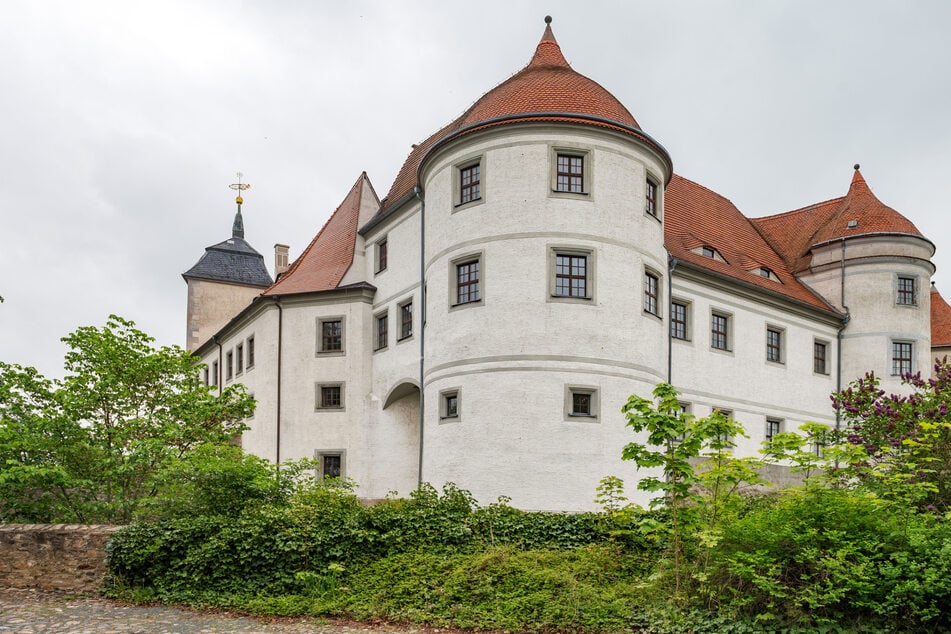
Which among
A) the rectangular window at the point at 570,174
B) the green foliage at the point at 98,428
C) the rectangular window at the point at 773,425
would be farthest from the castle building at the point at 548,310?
the green foliage at the point at 98,428

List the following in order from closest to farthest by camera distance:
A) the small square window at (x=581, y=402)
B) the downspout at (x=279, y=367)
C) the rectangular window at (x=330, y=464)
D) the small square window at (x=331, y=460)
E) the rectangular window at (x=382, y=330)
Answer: the small square window at (x=581, y=402) < the rectangular window at (x=382, y=330) < the small square window at (x=331, y=460) < the rectangular window at (x=330, y=464) < the downspout at (x=279, y=367)

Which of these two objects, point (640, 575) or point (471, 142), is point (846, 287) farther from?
point (640, 575)

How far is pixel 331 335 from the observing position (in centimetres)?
2634

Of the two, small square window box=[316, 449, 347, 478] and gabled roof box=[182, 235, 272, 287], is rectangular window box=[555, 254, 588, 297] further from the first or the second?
gabled roof box=[182, 235, 272, 287]

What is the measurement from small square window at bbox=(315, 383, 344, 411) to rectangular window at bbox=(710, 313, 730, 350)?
11549 mm

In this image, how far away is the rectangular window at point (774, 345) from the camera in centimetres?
2741

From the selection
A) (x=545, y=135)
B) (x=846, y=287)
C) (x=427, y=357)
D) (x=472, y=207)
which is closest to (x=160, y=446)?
(x=427, y=357)

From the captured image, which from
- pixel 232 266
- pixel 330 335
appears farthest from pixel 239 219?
pixel 330 335

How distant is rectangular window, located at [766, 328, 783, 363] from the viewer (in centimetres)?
2741

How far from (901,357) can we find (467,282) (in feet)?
60.2

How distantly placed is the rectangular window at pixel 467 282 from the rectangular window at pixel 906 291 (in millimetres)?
18295

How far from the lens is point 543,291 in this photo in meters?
18.9

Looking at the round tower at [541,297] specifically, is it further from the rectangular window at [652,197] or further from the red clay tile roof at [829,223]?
the red clay tile roof at [829,223]

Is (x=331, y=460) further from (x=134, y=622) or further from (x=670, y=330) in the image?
(x=134, y=622)
